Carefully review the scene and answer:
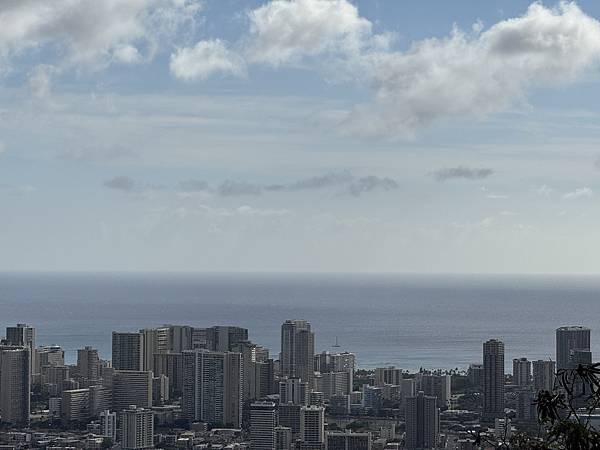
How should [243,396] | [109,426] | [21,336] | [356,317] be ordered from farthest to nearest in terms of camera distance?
[356,317]
[21,336]
[243,396]
[109,426]

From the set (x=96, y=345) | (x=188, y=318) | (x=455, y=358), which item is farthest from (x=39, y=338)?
(x=455, y=358)

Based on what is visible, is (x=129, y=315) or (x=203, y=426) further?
(x=129, y=315)

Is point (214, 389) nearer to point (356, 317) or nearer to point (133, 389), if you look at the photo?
point (133, 389)

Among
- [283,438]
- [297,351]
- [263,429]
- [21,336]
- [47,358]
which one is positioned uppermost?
[21,336]

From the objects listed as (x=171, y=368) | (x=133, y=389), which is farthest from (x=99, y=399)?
(x=171, y=368)

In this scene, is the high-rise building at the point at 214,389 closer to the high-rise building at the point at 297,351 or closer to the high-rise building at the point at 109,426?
the high-rise building at the point at 109,426

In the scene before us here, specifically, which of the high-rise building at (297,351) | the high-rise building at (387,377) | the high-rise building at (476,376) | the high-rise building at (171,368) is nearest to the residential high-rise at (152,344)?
the high-rise building at (171,368)

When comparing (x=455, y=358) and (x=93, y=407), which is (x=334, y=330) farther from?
(x=93, y=407)
